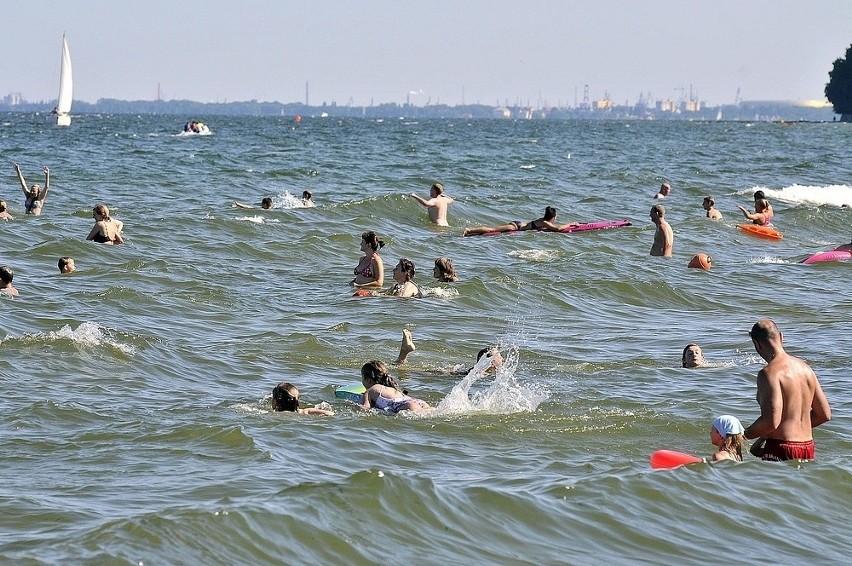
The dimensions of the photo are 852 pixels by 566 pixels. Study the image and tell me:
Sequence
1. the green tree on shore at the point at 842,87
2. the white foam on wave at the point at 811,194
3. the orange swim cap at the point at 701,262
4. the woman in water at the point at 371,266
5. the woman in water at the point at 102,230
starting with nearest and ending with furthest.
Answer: the woman in water at the point at 371,266, the orange swim cap at the point at 701,262, the woman in water at the point at 102,230, the white foam on wave at the point at 811,194, the green tree on shore at the point at 842,87

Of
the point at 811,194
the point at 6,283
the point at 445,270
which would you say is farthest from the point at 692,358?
the point at 811,194

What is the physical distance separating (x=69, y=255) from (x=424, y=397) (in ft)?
33.6

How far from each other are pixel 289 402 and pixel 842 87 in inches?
6101

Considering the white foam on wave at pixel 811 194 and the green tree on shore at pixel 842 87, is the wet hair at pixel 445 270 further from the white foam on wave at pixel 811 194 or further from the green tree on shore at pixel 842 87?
the green tree on shore at pixel 842 87

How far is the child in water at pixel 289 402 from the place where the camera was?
10312 mm

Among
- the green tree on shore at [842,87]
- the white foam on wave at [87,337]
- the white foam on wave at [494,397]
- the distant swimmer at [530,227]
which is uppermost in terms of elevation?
the green tree on shore at [842,87]

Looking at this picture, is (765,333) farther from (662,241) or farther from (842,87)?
(842,87)

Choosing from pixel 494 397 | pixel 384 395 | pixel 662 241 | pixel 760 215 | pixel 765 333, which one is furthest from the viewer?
pixel 760 215

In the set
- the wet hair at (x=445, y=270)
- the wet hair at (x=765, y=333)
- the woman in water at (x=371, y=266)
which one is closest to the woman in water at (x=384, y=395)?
the wet hair at (x=765, y=333)

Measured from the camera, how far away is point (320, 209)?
29.1m

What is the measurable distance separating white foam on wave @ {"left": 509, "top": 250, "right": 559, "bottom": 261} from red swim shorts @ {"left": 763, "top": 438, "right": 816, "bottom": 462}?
43.3 ft

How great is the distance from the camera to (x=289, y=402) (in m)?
10.3

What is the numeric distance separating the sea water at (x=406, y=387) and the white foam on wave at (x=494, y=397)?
0.13 feet

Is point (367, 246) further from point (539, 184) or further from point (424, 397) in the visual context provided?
point (539, 184)
